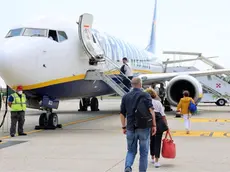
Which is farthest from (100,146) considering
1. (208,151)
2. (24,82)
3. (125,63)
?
(125,63)

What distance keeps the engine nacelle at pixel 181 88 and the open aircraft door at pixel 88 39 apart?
19.0ft

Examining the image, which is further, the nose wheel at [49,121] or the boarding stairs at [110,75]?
the boarding stairs at [110,75]

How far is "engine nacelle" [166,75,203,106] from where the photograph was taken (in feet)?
61.5

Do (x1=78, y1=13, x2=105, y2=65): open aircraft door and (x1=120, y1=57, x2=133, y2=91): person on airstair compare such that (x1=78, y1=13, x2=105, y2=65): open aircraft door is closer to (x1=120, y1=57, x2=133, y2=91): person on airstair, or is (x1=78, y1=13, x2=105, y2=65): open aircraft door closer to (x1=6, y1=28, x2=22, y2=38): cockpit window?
(x1=6, y1=28, x2=22, y2=38): cockpit window

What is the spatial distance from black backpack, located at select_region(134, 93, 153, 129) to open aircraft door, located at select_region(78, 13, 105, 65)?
23.4 ft

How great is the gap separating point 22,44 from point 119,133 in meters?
3.61

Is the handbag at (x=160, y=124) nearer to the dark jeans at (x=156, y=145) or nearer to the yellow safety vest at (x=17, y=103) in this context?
the dark jeans at (x=156, y=145)

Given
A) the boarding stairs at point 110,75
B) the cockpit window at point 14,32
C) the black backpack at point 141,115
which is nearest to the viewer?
the black backpack at point 141,115

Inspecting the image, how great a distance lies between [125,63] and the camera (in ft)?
53.7

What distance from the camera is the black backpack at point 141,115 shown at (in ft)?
20.6

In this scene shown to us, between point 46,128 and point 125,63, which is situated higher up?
point 125,63

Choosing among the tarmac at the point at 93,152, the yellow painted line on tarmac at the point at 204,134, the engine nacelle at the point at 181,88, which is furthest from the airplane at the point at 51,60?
the engine nacelle at the point at 181,88

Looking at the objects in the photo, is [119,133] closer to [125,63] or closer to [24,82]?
[24,82]

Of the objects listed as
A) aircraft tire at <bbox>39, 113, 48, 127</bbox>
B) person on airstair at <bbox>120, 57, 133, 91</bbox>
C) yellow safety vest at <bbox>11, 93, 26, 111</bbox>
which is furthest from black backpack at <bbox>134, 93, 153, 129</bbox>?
person on airstair at <bbox>120, 57, 133, 91</bbox>
